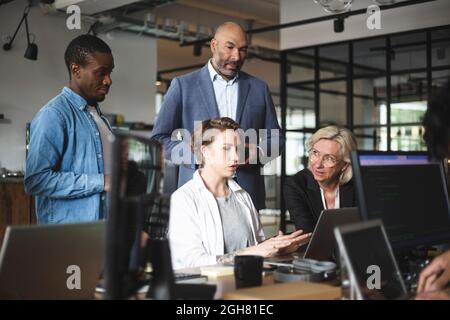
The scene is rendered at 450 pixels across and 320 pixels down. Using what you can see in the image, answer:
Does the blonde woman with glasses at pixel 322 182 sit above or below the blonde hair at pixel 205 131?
below

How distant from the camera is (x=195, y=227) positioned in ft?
8.21

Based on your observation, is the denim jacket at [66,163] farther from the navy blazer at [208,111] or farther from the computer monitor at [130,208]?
the computer monitor at [130,208]

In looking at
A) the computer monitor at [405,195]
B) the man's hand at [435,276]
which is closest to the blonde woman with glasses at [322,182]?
the computer monitor at [405,195]

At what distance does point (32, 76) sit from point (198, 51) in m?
2.60

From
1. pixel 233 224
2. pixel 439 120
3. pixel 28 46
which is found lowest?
pixel 233 224

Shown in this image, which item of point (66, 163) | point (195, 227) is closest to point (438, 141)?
point (195, 227)

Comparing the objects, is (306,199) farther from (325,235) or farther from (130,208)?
(130,208)

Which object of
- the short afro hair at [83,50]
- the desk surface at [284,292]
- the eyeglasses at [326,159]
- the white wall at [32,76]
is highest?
the white wall at [32,76]

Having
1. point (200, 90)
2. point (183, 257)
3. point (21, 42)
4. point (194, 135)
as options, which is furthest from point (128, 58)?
point (183, 257)

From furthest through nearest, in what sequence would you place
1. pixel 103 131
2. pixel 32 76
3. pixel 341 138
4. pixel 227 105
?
pixel 32 76, pixel 227 105, pixel 341 138, pixel 103 131

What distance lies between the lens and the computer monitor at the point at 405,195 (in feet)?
6.28

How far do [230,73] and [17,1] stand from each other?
4925 mm

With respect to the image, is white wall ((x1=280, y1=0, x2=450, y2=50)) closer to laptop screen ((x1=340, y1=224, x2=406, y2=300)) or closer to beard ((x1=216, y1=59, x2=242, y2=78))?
beard ((x1=216, y1=59, x2=242, y2=78))

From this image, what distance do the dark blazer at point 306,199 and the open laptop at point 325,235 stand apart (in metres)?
0.63
